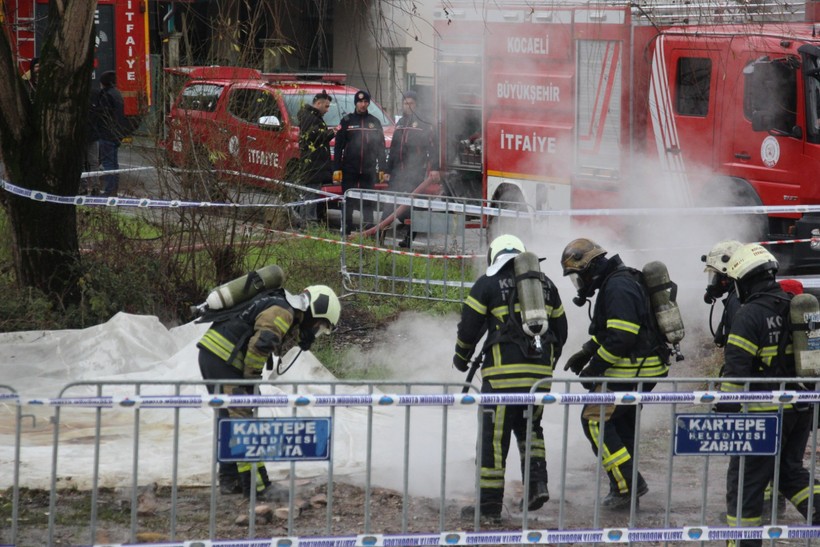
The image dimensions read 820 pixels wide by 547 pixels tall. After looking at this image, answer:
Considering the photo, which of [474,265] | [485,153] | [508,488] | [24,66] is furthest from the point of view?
[24,66]

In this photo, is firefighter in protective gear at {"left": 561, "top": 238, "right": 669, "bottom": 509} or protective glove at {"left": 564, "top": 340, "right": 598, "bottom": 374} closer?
firefighter in protective gear at {"left": 561, "top": 238, "right": 669, "bottom": 509}

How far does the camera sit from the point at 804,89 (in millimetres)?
10250

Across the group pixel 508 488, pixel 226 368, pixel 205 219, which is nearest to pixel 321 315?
pixel 226 368

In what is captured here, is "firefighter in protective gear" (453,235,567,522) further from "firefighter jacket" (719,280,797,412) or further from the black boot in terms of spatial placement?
"firefighter jacket" (719,280,797,412)

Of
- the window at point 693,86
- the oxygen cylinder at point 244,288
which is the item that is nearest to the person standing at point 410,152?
the window at point 693,86

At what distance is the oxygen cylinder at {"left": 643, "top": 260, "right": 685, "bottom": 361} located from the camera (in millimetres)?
6066

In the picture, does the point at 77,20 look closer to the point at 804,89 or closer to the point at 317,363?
the point at 317,363

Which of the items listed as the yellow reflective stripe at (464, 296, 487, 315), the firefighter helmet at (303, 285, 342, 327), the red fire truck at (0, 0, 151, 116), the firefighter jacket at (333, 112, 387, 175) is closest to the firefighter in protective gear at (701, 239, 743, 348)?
the yellow reflective stripe at (464, 296, 487, 315)

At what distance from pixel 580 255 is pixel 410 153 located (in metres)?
7.39

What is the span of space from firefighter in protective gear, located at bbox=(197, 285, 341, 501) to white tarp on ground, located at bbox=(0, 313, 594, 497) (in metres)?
0.25

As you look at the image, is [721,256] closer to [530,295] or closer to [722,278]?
[722,278]

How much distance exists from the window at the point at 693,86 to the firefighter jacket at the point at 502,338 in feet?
18.2

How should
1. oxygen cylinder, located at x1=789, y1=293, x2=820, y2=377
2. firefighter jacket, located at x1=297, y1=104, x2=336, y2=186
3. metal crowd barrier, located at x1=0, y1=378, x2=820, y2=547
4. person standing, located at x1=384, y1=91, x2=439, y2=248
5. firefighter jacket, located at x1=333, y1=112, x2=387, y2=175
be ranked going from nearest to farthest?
1. metal crowd barrier, located at x1=0, y1=378, x2=820, y2=547
2. oxygen cylinder, located at x1=789, y1=293, x2=820, y2=377
3. firefighter jacket, located at x1=297, y1=104, x2=336, y2=186
4. firefighter jacket, located at x1=333, y1=112, x2=387, y2=175
5. person standing, located at x1=384, y1=91, x2=439, y2=248

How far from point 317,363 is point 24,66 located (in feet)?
32.1
